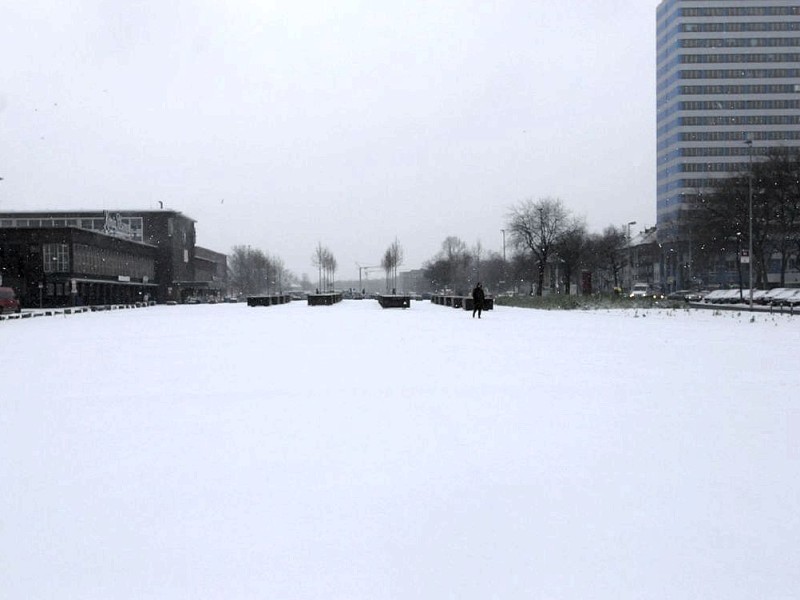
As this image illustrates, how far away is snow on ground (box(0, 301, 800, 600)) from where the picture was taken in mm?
3857

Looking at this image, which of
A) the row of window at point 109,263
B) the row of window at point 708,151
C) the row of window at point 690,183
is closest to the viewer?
the row of window at point 109,263

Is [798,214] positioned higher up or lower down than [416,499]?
higher up

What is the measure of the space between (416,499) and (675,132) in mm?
117829

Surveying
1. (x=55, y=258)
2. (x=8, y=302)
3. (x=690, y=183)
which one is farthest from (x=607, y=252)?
(x=8, y=302)

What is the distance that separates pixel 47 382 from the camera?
11031 mm

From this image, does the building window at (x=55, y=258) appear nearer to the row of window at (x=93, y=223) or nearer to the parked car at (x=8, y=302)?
the parked car at (x=8, y=302)

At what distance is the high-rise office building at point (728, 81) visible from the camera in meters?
110

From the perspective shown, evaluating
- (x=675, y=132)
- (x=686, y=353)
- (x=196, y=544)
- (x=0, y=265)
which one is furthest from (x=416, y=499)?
(x=675, y=132)

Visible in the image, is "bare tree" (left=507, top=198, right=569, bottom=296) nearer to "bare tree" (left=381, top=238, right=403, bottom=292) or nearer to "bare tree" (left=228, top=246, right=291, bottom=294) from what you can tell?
"bare tree" (left=381, top=238, right=403, bottom=292)

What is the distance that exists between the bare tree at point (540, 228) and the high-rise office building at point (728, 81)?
182 feet

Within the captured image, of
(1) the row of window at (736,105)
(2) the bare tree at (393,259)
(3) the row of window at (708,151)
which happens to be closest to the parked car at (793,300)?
(2) the bare tree at (393,259)

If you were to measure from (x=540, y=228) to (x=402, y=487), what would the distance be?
58183 millimetres

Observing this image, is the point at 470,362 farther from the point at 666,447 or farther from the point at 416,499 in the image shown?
the point at 416,499

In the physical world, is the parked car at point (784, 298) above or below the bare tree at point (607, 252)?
below
